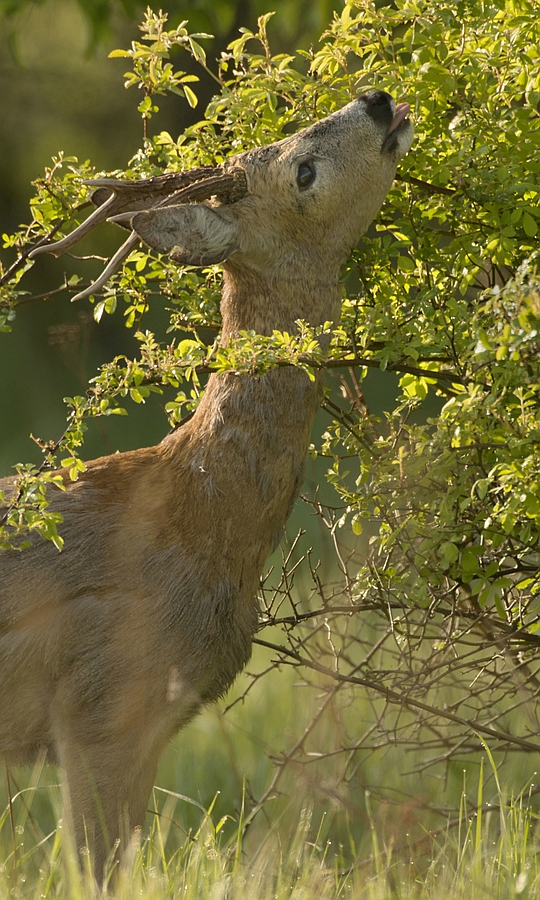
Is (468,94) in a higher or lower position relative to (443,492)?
higher

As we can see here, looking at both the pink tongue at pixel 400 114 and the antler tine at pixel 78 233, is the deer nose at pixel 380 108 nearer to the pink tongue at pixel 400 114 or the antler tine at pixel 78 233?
the pink tongue at pixel 400 114

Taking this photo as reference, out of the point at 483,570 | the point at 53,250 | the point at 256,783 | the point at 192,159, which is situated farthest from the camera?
the point at 256,783

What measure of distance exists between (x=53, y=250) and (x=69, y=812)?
153cm

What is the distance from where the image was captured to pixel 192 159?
3533 millimetres

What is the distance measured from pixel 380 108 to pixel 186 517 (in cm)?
130

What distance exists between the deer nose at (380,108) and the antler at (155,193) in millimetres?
412

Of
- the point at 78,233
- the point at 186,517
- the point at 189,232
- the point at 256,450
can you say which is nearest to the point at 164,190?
the point at 189,232

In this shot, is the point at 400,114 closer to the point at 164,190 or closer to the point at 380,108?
the point at 380,108

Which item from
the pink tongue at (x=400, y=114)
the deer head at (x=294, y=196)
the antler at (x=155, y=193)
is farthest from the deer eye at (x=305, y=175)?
the pink tongue at (x=400, y=114)

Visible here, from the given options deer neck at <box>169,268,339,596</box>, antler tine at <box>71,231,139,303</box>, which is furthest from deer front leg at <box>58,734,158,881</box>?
antler tine at <box>71,231,139,303</box>

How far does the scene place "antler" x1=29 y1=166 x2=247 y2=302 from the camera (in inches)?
121

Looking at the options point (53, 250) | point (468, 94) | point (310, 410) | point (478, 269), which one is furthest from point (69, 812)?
point (468, 94)

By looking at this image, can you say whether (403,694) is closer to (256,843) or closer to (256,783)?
(256,843)

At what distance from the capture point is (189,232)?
10.2ft
